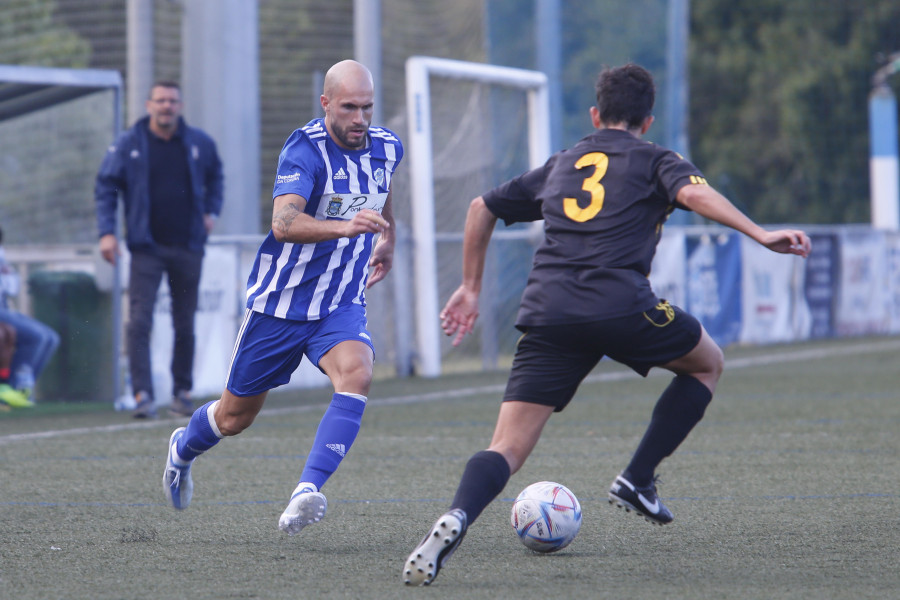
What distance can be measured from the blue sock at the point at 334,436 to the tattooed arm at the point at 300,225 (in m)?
0.60

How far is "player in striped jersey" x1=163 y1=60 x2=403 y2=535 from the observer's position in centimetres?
496

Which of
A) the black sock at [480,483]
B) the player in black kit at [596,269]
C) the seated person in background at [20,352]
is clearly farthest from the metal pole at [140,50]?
the black sock at [480,483]

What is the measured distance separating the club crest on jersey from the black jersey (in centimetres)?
88

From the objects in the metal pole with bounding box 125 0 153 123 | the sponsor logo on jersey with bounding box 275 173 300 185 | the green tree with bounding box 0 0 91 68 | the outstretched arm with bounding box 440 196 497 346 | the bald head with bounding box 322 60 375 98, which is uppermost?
the green tree with bounding box 0 0 91 68

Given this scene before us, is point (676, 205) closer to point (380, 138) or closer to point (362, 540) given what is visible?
point (380, 138)

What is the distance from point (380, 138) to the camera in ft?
17.4

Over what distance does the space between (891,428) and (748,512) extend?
3.54 m

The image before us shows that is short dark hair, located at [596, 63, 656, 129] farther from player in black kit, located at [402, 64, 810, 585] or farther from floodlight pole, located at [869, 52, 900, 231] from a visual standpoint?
floodlight pole, located at [869, 52, 900, 231]

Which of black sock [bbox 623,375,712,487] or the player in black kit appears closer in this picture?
the player in black kit

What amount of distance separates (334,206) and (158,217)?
445cm

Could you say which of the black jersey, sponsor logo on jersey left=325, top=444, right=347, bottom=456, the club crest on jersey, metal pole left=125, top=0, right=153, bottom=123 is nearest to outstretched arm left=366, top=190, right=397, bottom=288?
the club crest on jersey

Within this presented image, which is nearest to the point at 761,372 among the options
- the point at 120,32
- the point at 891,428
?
the point at 891,428

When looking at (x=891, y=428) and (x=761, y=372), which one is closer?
(x=891, y=428)

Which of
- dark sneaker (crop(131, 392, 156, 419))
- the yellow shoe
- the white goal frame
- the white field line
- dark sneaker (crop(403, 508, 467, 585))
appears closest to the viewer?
dark sneaker (crop(403, 508, 467, 585))
